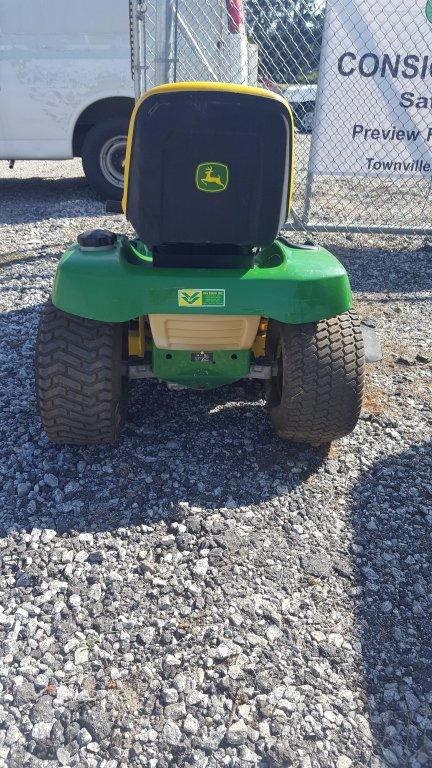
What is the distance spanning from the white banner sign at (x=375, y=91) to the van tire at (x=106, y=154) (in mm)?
2611

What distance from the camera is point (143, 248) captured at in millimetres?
3160

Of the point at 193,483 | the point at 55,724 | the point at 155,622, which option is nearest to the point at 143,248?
the point at 193,483

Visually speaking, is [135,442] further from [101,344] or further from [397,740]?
[397,740]

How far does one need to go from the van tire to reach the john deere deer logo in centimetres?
519

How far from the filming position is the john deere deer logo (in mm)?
2352

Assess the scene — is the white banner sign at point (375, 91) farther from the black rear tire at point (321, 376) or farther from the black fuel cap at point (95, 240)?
the black fuel cap at point (95, 240)

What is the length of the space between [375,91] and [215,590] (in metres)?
4.86

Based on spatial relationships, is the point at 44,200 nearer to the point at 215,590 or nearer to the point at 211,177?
the point at 211,177

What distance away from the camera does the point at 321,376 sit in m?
2.63

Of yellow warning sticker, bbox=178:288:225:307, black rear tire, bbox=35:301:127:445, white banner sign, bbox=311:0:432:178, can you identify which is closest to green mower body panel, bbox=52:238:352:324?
yellow warning sticker, bbox=178:288:225:307

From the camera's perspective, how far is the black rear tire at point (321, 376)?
262 cm

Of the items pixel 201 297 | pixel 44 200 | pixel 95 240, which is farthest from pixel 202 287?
pixel 44 200

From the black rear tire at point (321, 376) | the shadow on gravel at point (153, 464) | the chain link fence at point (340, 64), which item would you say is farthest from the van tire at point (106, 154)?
the black rear tire at point (321, 376)

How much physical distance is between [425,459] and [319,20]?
16.5 feet
